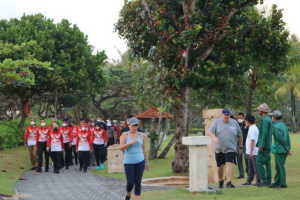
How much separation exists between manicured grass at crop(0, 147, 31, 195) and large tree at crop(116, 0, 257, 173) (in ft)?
17.6

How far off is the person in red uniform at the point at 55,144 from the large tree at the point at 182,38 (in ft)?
14.2

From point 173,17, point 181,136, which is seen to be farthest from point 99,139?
point 173,17

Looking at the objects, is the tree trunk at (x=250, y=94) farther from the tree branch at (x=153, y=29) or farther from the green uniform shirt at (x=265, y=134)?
the green uniform shirt at (x=265, y=134)

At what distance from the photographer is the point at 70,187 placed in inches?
581

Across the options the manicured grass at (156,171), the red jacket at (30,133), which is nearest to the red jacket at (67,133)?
the red jacket at (30,133)

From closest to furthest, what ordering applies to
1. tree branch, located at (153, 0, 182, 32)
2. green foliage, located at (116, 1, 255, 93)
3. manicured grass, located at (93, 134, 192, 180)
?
green foliage, located at (116, 1, 255, 93)
tree branch, located at (153, 0, 182, 32)
manicured grass, located at (93, 134, 192, 180)

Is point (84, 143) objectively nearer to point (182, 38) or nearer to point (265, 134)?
point (182, 38)

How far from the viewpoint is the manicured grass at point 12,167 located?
1440 centimetres

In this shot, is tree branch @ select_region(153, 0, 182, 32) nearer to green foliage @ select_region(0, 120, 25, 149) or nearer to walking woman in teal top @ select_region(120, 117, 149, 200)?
walking woman in teal top @ select_region(120, 117, 149, 200)

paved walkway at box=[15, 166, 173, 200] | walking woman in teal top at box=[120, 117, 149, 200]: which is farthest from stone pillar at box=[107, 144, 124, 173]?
walking woman in teal top at box=[120, 117, 149, 200]

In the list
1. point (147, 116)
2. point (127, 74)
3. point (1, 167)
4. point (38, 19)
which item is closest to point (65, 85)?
point (38, 19)

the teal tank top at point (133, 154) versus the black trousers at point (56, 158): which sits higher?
the teal tank top at point (133, 154)

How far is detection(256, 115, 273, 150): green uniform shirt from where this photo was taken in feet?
38.8

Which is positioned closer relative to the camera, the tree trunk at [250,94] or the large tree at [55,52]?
the tree trunk at [250,94]
